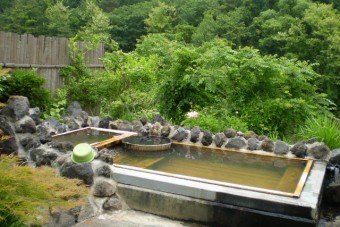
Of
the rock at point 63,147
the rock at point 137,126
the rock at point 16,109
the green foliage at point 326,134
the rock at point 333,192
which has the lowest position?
the rock at point 333,192

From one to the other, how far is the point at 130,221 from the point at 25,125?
1.81 metres

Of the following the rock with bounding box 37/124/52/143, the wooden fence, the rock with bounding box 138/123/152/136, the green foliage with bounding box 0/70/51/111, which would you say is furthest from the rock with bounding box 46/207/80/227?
the wooden fence

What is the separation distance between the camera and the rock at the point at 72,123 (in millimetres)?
5840

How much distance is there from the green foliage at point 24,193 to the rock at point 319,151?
3.24 metres

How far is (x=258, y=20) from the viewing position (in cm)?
2628

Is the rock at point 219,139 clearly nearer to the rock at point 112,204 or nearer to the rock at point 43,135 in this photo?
the rock at point 112,204

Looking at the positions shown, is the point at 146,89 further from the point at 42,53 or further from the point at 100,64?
the point at 42,53

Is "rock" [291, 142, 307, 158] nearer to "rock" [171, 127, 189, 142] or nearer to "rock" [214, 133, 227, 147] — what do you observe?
Result: "rock" [214, 133, 227, 147]

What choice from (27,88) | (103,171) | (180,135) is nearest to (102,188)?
(103,171)

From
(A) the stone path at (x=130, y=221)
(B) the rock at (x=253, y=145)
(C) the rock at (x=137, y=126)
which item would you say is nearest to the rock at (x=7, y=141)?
(A) the stone path at (x=130, y=221)

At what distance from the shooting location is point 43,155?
4047 millimetres

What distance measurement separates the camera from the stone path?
339 cm

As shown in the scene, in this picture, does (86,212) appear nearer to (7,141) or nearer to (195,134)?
(7,141)

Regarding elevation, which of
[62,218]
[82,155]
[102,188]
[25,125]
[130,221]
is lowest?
[130,221]
